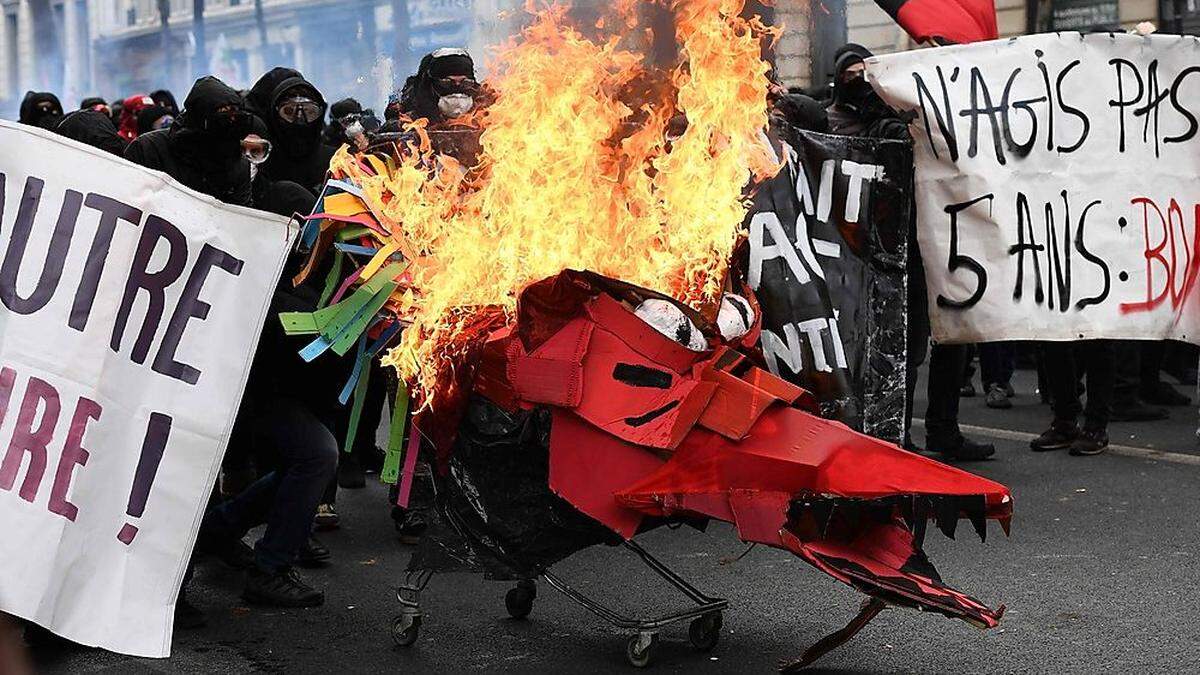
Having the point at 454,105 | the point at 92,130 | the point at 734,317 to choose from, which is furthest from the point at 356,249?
the point at 92,130

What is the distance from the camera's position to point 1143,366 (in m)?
11.1

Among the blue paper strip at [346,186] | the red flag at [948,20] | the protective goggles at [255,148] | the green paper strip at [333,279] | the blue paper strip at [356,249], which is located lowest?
the green paper strip at [333,279]

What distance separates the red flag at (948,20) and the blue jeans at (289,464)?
3860mm

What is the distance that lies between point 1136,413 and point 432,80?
4883mm

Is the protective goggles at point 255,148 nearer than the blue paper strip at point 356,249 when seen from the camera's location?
No

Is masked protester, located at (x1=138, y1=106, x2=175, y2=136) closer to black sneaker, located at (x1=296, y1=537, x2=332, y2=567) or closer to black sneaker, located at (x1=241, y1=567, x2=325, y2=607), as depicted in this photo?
black sneaker, located at (x1=296, y1=537, x2=332, y2=567)

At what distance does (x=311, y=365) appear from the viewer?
6.40m

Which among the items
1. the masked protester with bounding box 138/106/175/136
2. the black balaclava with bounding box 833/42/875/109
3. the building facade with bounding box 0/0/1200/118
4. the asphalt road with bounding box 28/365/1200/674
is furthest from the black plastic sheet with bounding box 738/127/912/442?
the masked protester with bounding box 138/106/175/136

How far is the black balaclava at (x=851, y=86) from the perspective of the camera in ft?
29.4

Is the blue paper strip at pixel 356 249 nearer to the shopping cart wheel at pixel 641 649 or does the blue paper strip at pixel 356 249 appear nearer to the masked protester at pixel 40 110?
the shopping cart wheel at pixel 641 649

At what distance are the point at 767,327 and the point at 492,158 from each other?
2308 millimetres

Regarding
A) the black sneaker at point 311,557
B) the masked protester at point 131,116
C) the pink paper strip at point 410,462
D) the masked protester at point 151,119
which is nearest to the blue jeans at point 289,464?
the black sneaker at point 311,557

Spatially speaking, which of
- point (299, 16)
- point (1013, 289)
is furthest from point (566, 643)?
point (299, 16)

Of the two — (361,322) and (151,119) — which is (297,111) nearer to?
(361,322)
